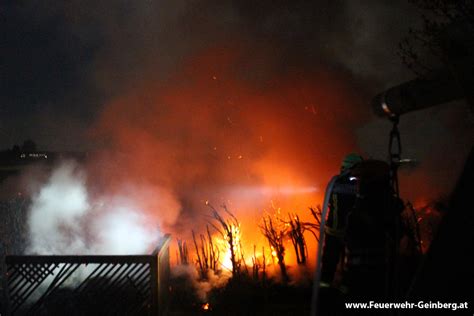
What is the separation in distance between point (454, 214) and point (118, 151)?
10.8m

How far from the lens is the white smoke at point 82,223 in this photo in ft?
26.8

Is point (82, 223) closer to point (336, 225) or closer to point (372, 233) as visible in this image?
point (336, 225)

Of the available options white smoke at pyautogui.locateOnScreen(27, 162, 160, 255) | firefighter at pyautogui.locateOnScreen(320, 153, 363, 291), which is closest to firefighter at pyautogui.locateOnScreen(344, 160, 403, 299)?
firefighter at pyautogui.locateOnScreen(320, 153, 363, 291)

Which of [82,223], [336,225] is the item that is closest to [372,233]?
[336,225]

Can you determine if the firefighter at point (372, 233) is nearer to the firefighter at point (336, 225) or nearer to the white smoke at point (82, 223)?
the firefighter at point (336, 225)

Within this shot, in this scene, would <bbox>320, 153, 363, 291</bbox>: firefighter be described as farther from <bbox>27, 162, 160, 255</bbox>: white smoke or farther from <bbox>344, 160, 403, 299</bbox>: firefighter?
<bbox>27, 162, 160, 255</bbox>: white smoke

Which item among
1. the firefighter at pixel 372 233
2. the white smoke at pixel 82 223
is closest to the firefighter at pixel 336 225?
the firefighter at pixel 372 233

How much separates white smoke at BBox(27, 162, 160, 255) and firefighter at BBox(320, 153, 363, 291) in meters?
5.39

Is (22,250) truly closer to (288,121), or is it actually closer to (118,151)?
(118,151)

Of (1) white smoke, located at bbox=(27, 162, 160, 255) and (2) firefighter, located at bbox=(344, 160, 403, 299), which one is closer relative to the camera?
(2) firefighter, located at bbox=(344, 160, 403, 299)

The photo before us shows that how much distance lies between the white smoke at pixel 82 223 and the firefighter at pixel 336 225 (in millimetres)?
5389

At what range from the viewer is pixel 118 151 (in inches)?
443

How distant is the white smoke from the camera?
818 centimetres

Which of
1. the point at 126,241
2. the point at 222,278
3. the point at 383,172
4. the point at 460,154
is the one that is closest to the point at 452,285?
the point at 383,172
